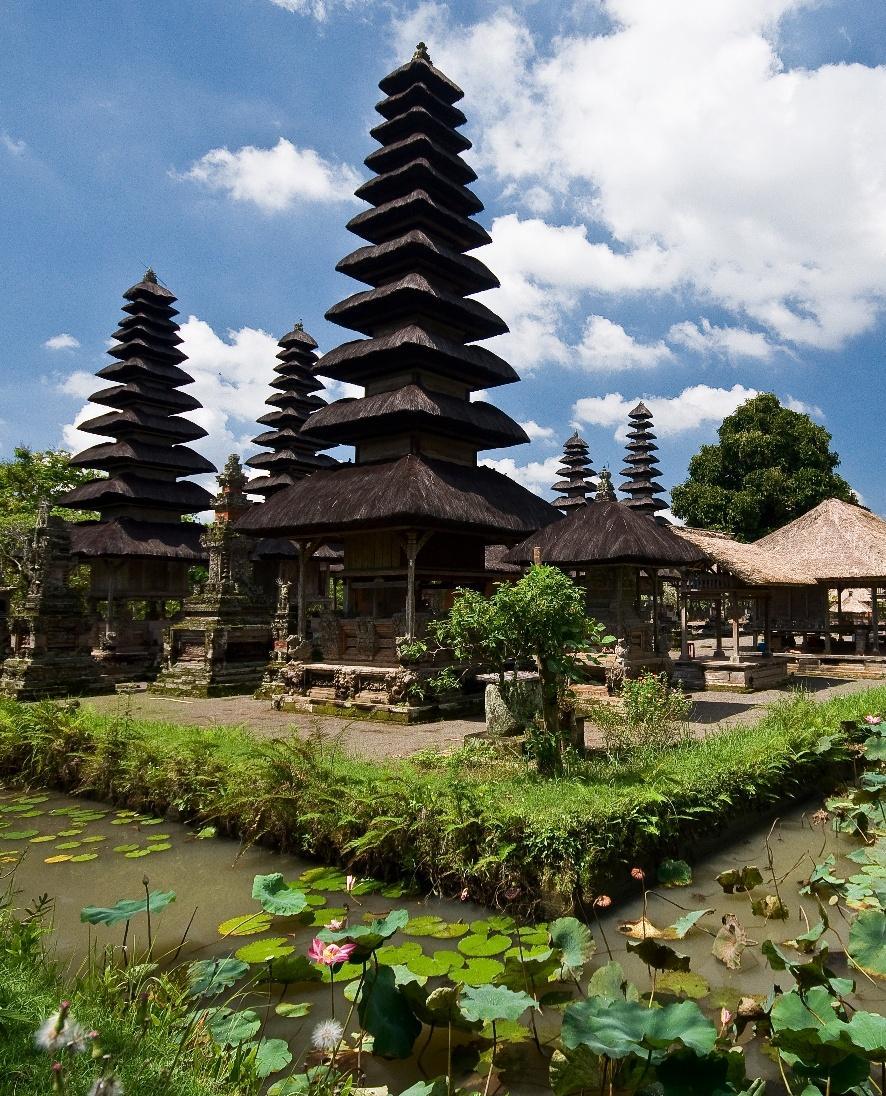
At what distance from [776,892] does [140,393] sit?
25561 millimetres

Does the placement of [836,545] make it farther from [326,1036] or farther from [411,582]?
[326,1036]

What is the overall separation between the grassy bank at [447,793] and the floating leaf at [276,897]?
5.35 ft

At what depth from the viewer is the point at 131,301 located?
87.3 ft

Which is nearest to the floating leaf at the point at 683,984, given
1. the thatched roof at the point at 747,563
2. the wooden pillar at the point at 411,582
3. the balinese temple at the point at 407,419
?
the balinese temple at the point at 407,419

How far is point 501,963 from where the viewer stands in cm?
403

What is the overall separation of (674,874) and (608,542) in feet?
29.1

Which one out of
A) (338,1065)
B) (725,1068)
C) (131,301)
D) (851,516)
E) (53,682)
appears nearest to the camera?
(725,1068)

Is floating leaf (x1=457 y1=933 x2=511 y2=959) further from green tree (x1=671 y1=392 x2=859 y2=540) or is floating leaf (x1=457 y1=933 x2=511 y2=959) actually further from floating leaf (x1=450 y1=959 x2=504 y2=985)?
green tree (x1=671 y1=392 x2=859 y2=540)

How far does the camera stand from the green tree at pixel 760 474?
113ft

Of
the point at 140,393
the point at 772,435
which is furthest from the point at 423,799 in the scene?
the point at 772,435

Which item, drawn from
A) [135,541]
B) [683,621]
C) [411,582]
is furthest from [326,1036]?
[135,541]

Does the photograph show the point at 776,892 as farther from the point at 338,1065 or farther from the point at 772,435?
the point at 772,435

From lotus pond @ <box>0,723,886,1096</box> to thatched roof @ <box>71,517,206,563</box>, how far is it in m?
17.1

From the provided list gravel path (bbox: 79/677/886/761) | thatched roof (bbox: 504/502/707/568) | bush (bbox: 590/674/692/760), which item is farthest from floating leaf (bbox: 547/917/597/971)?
thatched roof (bbox: 504/502/707/568)
